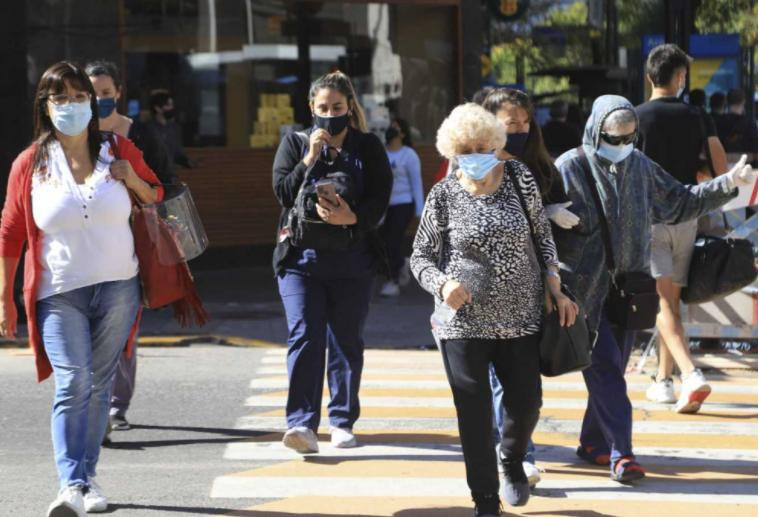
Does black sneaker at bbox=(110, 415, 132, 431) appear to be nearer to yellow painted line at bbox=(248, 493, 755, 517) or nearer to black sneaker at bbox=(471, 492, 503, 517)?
yellow painted line at bbox=(248, 493, 755, 517)

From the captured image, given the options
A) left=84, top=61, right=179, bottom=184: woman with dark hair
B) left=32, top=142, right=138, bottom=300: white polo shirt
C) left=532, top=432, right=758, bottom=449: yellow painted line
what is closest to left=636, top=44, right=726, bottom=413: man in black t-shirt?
left=532, top=432, right=758, bottom=449: yellow painted line

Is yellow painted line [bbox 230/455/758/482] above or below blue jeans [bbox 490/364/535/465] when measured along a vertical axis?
below

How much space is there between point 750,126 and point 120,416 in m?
11.9

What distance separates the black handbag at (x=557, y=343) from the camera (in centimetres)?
624

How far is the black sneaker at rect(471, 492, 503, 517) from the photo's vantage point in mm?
6234

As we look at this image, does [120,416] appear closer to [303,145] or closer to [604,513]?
[303,145]

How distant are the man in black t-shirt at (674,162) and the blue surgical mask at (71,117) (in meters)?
3.85

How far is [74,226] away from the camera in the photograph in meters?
6.42

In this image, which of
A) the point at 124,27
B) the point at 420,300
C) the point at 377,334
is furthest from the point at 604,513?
the point at 124,27

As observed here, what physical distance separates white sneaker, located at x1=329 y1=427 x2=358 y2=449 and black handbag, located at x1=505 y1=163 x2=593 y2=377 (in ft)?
6.55

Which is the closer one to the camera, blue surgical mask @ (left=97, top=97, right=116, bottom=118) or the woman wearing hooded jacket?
the woman wearing hooded jacket

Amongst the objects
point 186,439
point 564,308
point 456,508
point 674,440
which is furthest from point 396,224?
point 564,308

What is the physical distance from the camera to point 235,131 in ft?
60.4

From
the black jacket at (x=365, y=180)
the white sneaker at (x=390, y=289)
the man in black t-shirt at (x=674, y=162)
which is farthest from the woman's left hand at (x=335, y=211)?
the white sneaker at (x=390, y=289)
